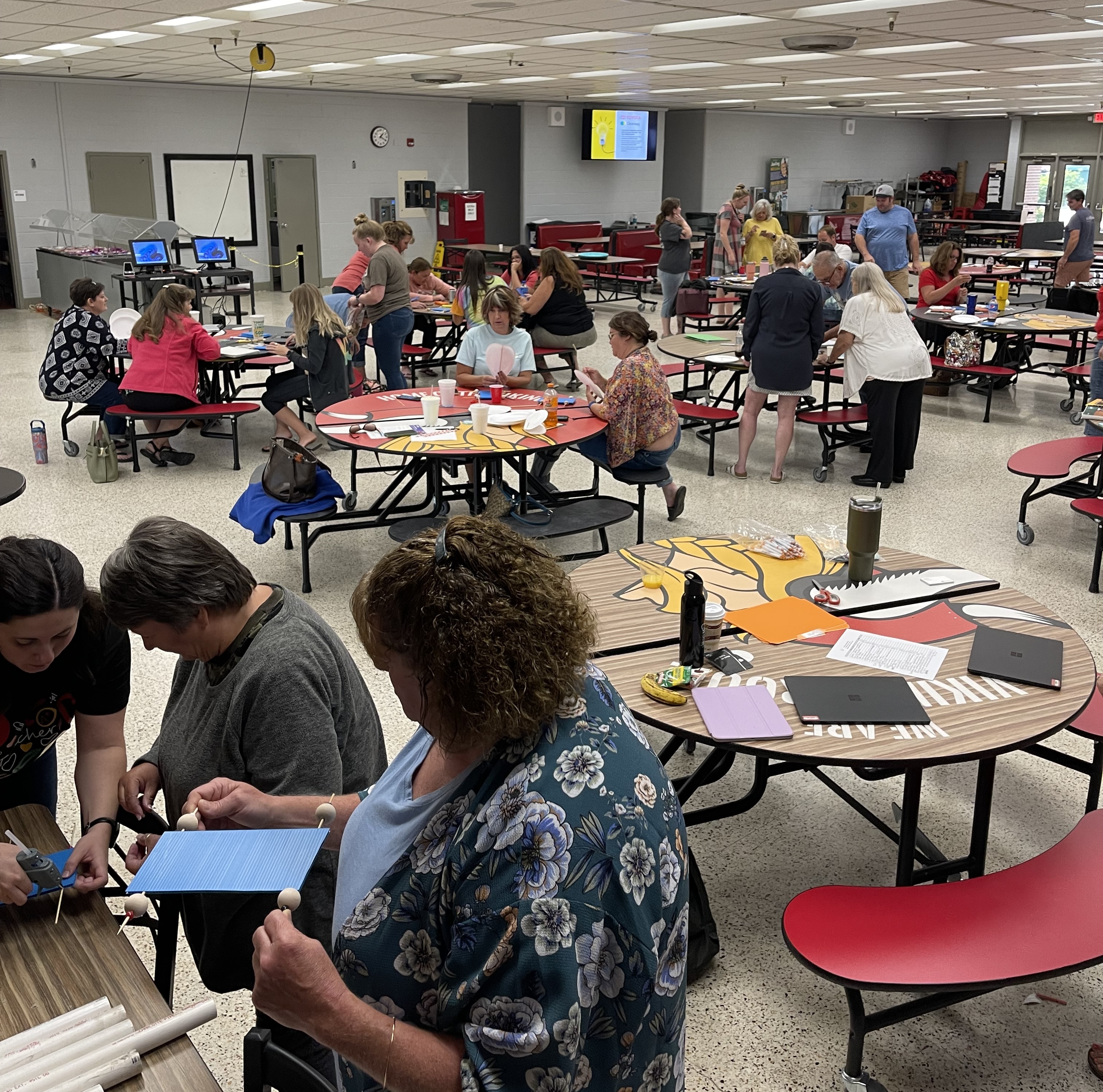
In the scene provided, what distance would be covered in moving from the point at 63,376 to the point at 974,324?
6714 mm

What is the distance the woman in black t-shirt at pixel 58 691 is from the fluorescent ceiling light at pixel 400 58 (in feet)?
33.5

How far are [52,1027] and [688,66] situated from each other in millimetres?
12169

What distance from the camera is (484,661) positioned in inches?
48.1

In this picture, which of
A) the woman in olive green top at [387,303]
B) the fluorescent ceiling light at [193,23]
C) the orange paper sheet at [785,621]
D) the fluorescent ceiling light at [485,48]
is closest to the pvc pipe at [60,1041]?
the orange paper sheet at [785,621]

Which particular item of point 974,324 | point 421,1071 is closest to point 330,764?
point 421,1071

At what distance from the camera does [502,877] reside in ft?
3.77

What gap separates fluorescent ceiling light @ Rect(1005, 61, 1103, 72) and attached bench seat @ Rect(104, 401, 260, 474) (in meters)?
9.30

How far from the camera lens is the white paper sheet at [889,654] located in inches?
104

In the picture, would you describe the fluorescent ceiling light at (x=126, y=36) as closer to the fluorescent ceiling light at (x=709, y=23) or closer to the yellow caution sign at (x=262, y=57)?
the yellow caution sign at (x=262, y=57)

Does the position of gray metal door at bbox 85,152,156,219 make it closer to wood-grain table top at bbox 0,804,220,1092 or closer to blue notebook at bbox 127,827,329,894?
wood-grain table top at bbox 0,804,220,1092

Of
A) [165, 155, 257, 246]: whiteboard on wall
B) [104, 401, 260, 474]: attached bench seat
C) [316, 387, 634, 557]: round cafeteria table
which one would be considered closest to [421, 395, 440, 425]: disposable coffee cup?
[316, 387, 634, 557]: round cafeteria table

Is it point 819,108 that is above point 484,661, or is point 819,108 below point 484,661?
above

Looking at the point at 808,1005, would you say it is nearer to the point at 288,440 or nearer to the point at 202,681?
the point at 202,681

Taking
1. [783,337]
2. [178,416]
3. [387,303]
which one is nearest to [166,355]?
[178,416]
